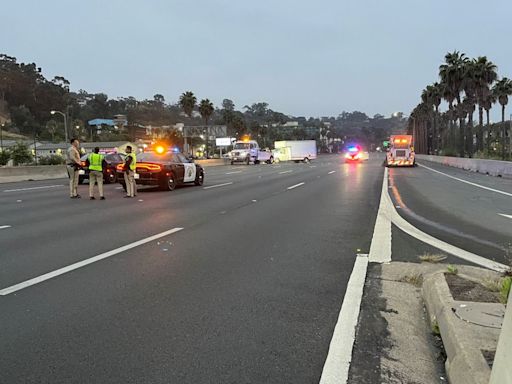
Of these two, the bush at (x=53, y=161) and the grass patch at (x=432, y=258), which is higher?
the bush at (x=53, y=161)

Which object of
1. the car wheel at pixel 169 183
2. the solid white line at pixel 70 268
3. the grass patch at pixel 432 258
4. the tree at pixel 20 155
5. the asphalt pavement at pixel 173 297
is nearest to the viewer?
the asphalt pavement at pixel 173 297

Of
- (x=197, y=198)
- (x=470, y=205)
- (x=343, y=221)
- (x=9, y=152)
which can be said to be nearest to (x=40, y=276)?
(x=343, y=221)

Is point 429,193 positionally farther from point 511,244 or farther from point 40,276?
point 40,276

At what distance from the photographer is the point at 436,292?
4879mm

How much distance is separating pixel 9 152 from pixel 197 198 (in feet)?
106

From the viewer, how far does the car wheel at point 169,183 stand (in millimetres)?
18062

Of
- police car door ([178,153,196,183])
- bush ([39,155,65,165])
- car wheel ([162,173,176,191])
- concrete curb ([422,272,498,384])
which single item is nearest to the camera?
concrete curb ([422,272,498,384])

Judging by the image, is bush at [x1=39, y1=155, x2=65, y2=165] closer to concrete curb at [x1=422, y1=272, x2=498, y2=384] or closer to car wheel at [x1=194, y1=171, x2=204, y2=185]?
car wheel at [x1=194, y1=171, x2=204, y2=185]

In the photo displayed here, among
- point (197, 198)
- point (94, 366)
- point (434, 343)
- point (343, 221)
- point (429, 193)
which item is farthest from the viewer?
point (429, 193)

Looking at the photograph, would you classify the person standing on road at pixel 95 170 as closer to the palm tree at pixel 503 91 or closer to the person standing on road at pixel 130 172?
Result: the person standing on road at pixel 130 172

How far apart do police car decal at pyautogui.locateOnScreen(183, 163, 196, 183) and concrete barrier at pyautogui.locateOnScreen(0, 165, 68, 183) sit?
1295cm

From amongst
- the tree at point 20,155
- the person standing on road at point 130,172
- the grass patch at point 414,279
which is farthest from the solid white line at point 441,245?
the tree at point 20,155

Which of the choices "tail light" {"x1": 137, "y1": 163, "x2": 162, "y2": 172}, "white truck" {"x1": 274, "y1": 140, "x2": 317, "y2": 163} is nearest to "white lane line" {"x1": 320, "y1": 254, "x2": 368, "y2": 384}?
"tail light" {"x1": 137, "y1": 163, "x2": 162, "y2": 172}

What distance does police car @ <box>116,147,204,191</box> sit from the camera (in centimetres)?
1775
